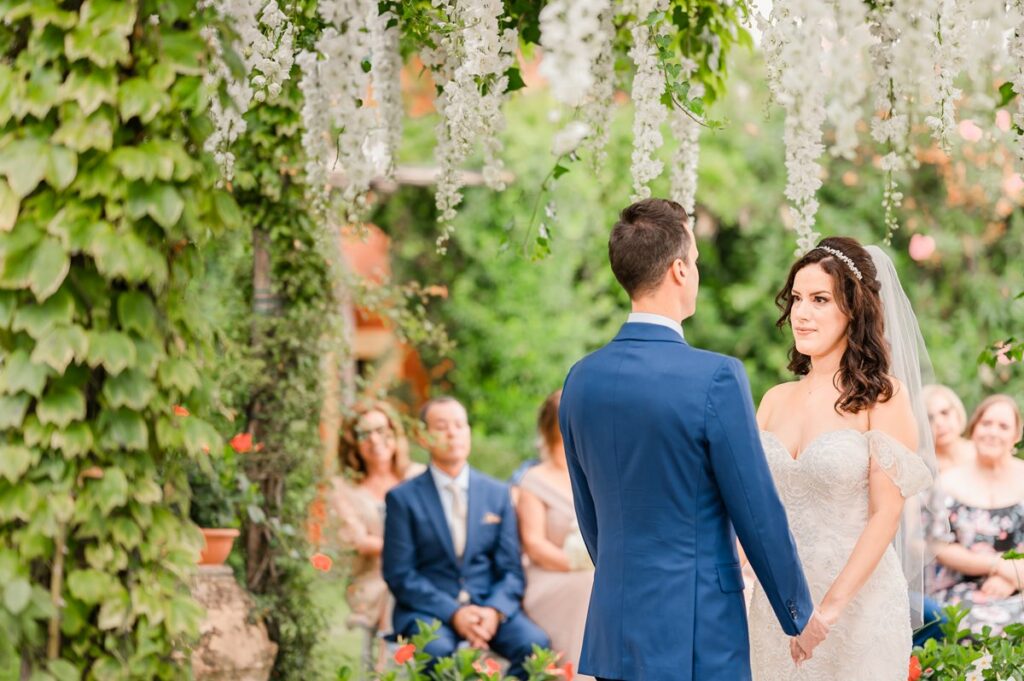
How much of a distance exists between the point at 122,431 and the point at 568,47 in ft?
3.77

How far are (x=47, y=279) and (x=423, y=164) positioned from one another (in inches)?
357

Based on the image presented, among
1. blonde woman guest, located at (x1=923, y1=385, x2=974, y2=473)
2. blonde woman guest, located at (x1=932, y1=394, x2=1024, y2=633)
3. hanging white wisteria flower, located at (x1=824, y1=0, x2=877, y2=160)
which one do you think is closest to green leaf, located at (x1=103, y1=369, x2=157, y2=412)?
hanging white wisteria flower, located at (x1=824, y1=0, x2=877, y2=160)

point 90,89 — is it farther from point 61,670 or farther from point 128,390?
point 61,670

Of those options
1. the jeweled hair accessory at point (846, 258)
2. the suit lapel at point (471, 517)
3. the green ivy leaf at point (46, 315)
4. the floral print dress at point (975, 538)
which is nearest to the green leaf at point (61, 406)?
the green ivy leaf at point (46, 315)

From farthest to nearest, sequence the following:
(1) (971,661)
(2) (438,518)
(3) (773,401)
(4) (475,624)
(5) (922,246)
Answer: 1. (5) (922,246)
2. (2) (438,518)
3. (4) (475,624)
4. (1) (971,661)
5. (3) (773,401)

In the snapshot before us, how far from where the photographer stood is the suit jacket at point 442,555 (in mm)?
5598

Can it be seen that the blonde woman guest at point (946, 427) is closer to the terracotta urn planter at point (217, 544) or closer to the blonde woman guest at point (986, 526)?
the blonde woman guest at point (986, 526)

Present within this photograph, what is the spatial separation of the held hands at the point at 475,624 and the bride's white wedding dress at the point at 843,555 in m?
2.17

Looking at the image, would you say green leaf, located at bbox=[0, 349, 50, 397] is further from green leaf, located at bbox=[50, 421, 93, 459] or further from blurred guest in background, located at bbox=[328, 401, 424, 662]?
blurred guest in background, located at bbox=[328, 401, 424, 662]

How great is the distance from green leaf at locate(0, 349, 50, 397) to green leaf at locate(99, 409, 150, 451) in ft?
0.43

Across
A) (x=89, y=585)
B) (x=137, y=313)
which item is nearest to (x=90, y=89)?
(x=137, y=313)

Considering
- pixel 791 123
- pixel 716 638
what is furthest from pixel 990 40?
pixel 716 638

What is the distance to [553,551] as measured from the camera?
5.83m

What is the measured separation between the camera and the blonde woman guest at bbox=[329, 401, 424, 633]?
19.9ft
